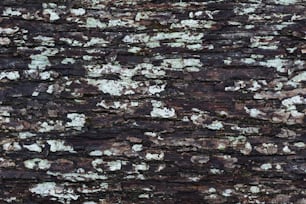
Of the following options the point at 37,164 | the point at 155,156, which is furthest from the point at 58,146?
the point at 155,156

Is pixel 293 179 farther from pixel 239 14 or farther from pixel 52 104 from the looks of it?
pixel 52 104

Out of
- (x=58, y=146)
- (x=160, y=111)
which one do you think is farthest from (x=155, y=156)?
(x=58, y=146)

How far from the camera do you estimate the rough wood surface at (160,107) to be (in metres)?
2.27

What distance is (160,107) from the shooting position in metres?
2.31

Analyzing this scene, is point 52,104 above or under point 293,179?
above

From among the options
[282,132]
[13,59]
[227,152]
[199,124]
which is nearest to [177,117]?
[199,124]

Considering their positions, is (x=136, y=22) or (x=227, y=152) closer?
(x=227, y=152)

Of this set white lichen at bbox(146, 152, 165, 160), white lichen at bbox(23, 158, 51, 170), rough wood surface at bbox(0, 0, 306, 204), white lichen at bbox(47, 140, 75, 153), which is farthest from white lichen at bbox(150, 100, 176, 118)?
white lichen at bbox(23, 158, 51, 170)

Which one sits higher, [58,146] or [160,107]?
[160,107]

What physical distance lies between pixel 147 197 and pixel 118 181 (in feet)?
0.43

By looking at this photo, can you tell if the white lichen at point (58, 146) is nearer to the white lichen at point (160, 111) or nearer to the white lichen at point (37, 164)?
the white lichen at point (37, 164)

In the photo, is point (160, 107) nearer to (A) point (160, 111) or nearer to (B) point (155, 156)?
(A) point (160, 111)

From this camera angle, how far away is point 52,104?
2.34m

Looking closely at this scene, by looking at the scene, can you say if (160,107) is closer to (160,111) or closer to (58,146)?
(160,111)
